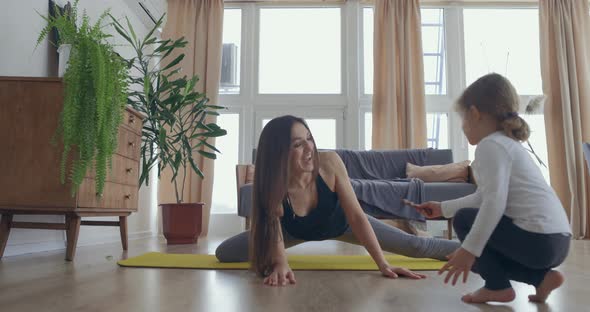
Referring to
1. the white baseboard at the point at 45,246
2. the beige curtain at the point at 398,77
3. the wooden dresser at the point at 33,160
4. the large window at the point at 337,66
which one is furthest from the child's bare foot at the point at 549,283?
the large window at the point at 337,66

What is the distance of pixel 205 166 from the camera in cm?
545

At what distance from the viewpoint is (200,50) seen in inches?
222

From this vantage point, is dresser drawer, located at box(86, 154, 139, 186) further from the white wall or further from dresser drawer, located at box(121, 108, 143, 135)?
the white wall

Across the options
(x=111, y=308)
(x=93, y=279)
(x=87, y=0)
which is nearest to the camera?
(x=111, y=308)

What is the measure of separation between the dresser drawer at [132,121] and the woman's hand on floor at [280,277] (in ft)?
5.04

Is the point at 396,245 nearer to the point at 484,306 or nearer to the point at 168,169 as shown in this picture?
the point at 484,306

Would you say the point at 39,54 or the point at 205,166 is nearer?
the point at 39,54

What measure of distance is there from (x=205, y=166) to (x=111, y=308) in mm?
4385

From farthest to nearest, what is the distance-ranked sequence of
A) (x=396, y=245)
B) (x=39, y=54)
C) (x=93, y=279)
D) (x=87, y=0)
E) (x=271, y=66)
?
(x=271, y=66) → (x=87, y=0) → (x=39, y=54) → (x=396, y=245) → (x=93, y=279)

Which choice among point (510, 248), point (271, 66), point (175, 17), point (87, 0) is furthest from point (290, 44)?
point (510, 248)

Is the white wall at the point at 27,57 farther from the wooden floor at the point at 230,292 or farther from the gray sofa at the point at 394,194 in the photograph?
the gray sofa at the point at 394,194

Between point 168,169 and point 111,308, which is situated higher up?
point 168,169

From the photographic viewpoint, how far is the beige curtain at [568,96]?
17.4ft

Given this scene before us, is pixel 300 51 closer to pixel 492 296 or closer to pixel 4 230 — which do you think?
pixel 4 230
